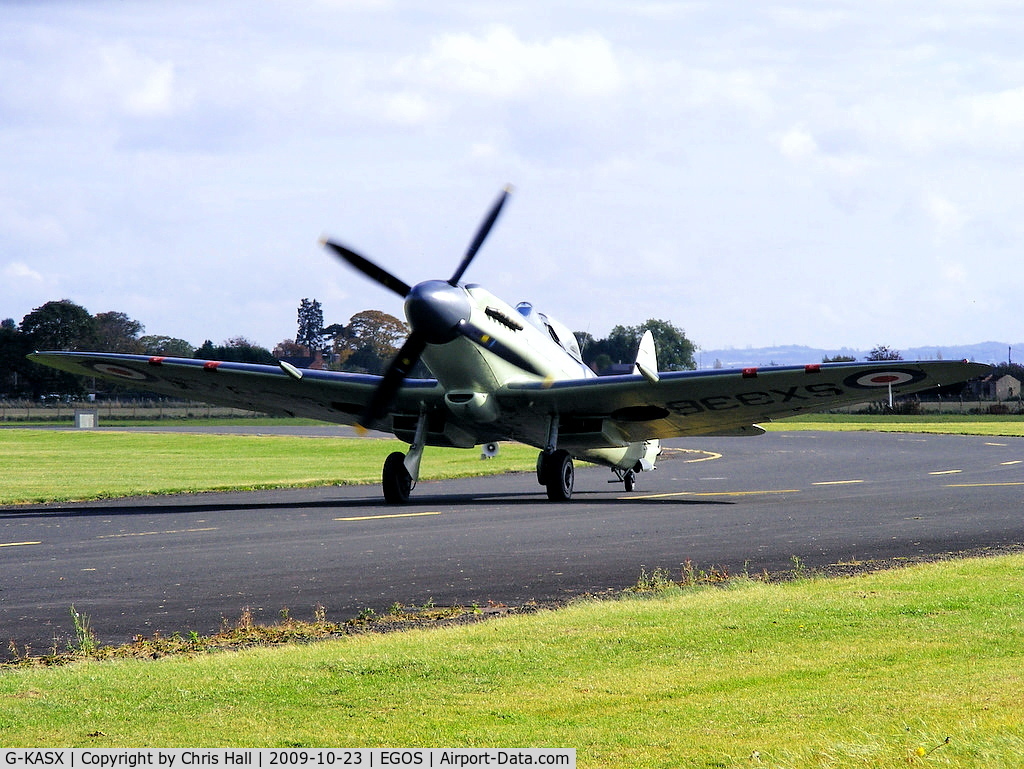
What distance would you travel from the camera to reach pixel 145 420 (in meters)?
95.4

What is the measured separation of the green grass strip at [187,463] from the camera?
99.0 feet

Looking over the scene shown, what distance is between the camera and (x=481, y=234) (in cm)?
2294

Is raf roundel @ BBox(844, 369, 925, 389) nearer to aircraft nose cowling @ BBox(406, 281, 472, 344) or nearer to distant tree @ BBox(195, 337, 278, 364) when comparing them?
aircraft nose cowling @ BBox(406, 281, 472, 344)

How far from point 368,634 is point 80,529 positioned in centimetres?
1105

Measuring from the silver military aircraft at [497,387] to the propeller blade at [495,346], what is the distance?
0.03 meters

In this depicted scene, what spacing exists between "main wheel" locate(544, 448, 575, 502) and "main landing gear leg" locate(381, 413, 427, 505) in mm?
2638

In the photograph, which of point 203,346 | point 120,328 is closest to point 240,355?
point 203,346

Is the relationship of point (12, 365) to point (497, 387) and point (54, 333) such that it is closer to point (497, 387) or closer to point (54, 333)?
point (54, 333)

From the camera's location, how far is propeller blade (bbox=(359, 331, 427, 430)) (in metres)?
22.4

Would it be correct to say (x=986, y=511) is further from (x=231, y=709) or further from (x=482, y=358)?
(x=231, y=709)

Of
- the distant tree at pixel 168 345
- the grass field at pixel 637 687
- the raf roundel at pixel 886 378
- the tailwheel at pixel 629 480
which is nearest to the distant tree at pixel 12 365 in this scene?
the distant tree at pixel 168 345

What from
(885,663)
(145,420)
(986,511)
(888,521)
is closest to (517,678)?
(885,663)

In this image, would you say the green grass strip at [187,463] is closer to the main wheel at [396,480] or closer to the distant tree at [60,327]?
the main wheel at [396,480]

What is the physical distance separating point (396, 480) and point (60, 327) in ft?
377
